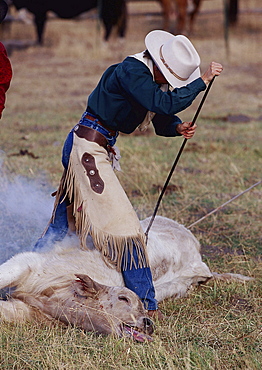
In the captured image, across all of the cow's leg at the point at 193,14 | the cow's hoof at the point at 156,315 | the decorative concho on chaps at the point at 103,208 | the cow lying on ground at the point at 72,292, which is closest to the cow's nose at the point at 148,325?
the cow lying on ground at the point at 72,292

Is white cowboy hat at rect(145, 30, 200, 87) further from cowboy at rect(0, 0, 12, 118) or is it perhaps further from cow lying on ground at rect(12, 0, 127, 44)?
cow lying on ground at rect(12, 0, 127, 44)

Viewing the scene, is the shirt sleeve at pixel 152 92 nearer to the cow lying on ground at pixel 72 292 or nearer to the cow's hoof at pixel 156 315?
the cow lying on ground at pixel 72 292

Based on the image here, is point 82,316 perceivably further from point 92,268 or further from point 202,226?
point 202,226

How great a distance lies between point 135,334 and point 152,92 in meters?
1.37

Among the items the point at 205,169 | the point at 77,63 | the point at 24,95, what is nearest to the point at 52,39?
the point at 77,63

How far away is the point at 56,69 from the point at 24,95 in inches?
126

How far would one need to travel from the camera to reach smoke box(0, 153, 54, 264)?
4.51m

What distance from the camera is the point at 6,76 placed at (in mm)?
4258

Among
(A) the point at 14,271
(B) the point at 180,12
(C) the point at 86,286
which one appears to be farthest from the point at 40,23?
(C) the point at 86,286

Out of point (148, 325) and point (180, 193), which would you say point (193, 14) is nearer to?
point (180, 193)

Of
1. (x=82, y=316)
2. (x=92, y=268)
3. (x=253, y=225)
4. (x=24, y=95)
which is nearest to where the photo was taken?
(x=82, y=316)

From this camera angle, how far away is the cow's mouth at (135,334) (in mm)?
3217

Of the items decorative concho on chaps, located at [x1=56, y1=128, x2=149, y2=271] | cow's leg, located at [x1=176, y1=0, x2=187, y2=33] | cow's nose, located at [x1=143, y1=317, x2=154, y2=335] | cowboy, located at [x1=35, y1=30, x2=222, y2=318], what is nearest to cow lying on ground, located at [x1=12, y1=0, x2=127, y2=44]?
cow's leg, located at [x1=176, y1=0, x2=187, y2=33]

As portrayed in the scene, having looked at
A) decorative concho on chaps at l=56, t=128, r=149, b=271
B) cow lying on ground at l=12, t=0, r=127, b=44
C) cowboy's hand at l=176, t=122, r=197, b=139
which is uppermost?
cowboy's hand at l=176, t=122, r=197, b=139
